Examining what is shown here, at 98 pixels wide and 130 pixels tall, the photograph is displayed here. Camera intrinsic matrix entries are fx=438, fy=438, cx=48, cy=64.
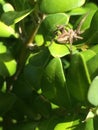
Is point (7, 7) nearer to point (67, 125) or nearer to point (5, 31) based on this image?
point (5, 31)

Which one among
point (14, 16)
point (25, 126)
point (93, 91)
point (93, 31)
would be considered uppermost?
point (14, 16)

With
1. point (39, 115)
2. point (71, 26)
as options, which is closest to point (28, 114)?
point (39, 115)

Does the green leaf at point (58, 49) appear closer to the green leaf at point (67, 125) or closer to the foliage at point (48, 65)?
the foliage at point (48, 65)

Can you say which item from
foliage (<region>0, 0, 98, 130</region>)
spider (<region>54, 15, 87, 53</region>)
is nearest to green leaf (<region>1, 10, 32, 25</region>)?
foliage (<region>0, 0, 98, 130</region>)

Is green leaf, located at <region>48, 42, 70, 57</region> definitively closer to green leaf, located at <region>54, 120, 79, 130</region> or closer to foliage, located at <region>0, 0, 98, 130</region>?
foliage, located at <region>0, 0, 98, 130</region>

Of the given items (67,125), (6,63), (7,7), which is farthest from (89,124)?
(7,7)

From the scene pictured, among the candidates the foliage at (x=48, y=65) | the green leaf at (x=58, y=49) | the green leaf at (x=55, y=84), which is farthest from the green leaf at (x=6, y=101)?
the green leaf at (x=58, y=49)
